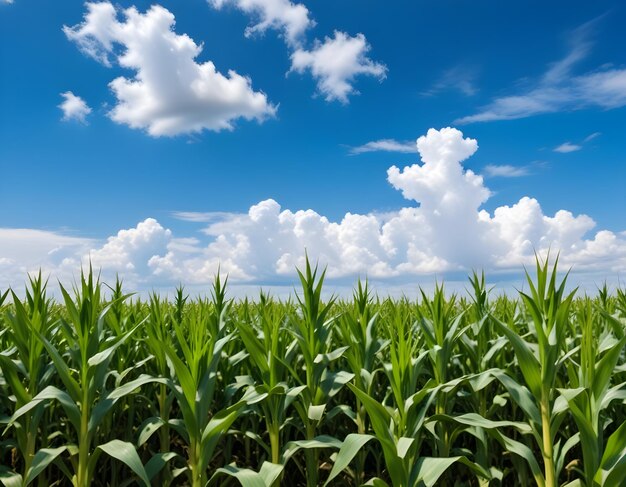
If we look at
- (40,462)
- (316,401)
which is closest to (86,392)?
(40,462)

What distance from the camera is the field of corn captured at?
3.33 meters

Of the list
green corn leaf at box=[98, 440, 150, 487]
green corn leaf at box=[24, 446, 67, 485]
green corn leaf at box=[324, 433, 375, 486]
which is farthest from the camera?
green corn leaf at box=[24, 446, 67, 485]

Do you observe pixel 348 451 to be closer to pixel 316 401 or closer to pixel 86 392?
pixel 316 401

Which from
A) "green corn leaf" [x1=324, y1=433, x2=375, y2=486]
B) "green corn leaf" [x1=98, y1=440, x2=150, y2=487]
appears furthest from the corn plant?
"green corn leaf" [x1=324, y1=433, x2=375, y2=486]

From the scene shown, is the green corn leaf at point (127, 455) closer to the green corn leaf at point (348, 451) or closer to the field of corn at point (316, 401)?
Result: the field of corn at point (316, 401)

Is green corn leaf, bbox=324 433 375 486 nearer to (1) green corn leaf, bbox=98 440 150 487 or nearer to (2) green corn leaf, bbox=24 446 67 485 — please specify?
(1) green corn leaf, bbox=98 440 150 487

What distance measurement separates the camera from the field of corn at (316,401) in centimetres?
333

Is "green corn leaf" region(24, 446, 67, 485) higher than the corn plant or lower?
lower

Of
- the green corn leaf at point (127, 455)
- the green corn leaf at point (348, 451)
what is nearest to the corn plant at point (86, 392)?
the green corn leaf at point (127, 455)

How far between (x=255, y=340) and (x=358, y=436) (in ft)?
3.65

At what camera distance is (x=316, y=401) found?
4059 millimetres

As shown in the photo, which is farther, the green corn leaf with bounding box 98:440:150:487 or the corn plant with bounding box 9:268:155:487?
the corn plant with bounding box 9:268:155:487

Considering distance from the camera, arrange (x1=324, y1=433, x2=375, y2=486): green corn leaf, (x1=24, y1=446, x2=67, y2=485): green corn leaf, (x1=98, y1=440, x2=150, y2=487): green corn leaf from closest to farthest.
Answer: (x1=324, y1=433, x2=375, y2=486): green corn leaf → (x1=98, y1=440, x2=150, y2=487): green corn leaf → (x1=24, y1=446, x2=67, y2=485): green corn leaf

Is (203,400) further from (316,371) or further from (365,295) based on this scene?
(365,295)
